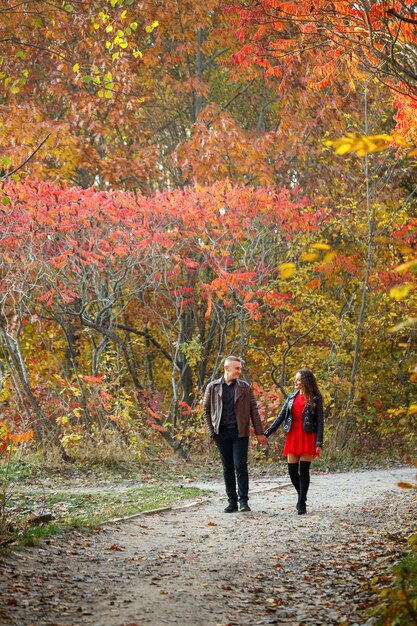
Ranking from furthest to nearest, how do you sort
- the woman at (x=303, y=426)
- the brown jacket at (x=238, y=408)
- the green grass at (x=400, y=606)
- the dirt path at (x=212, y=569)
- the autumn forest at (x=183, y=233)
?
1. the autumn forest at (x=183, y=233)
2. the brown jacket at (x=238, y=408)
3. the woman at (x=303, y=426)
4. the dirt path at (x=212, y=569)
5. the green grass at (x=400, y=606)

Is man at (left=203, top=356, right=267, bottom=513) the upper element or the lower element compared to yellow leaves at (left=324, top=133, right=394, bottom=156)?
lower

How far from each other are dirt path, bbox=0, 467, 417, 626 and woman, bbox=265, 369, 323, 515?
464mm

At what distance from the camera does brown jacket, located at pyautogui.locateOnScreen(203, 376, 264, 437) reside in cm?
1044

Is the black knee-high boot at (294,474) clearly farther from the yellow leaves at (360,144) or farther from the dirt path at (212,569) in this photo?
the yellow leaves at (360,144)

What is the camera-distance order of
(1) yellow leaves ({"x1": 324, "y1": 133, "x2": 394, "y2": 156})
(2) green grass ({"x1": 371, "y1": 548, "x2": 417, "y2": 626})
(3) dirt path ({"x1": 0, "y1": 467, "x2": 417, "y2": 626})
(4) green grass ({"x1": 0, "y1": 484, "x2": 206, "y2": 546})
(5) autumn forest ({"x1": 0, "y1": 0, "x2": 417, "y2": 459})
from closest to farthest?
(1) yellow leaves ({"x1": 324, "y1": 133, "x2": 394, "y2": 156})
(2) green grass ({"x1": 371, "y1": 548, "x2": 417, "y2": 626})
(3) dirt path ({"x1": 0, "y1": 467, "x2": 417, "y2": 626})
(4) green grass ({"x1": 0, "y1": 484, "x2": 206, "y2": 546})
(5) autumn forest ({"x1": 0, "y1": 0, "x2": 417, "y2": 459})

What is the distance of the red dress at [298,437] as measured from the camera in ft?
33.7

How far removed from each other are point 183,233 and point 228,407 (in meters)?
5.36

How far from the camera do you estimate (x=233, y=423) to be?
10.4 metres

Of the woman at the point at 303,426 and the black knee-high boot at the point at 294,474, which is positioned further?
the black knee-high boot at the point at 294,474

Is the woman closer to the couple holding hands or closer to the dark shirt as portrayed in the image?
the couple holding hands

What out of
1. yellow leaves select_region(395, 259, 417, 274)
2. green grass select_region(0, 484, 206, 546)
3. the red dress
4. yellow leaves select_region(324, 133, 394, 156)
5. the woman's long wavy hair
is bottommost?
green grass select_region(0, 484, 206, 546)

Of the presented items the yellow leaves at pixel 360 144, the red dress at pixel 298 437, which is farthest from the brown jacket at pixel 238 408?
the yellow leaves at pixel 360 144

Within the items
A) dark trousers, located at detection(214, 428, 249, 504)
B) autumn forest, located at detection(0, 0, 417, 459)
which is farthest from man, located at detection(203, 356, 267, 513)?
autumn forest, located at detection(0, 0, 417, 459)

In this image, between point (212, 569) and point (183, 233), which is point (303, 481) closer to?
point (212, 569)
